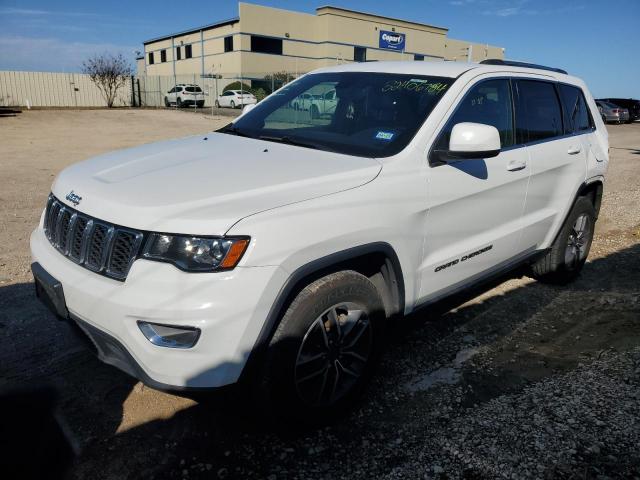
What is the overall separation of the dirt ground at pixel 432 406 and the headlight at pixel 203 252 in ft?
2.05

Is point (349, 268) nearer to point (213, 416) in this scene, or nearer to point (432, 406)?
point (432, 406)

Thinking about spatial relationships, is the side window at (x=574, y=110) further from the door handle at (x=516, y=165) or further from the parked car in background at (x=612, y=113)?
the parked car in background at (x=612, y=113)

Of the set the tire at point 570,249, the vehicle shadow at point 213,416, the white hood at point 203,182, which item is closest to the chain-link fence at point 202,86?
the tire at point 570,249

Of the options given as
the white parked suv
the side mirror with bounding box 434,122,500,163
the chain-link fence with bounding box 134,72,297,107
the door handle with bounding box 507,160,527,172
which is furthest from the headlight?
the chain-link fence with bounding box 134,72,297,107

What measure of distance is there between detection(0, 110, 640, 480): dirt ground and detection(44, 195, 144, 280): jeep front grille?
0.74 meters

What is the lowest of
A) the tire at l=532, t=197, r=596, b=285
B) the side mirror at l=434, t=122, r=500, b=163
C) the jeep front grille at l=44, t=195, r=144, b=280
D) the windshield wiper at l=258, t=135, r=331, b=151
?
the tire at l=532, t=197, r=596, b=285

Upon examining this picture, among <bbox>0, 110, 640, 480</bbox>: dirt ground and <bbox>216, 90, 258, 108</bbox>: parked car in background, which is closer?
<bbox>0, 110, 640, 480</bbox>: dirt ground

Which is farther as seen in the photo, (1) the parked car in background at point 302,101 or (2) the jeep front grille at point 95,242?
(1) the parked car in background at point 302,101

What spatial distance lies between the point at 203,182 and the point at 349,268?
87 cm

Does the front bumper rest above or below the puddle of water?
above

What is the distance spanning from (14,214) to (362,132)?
5.43 meters

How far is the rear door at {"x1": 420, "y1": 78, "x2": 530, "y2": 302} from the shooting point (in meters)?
3.16

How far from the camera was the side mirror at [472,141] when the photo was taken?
296cm

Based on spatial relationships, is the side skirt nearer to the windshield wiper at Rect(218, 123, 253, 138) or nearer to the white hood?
the white hood
